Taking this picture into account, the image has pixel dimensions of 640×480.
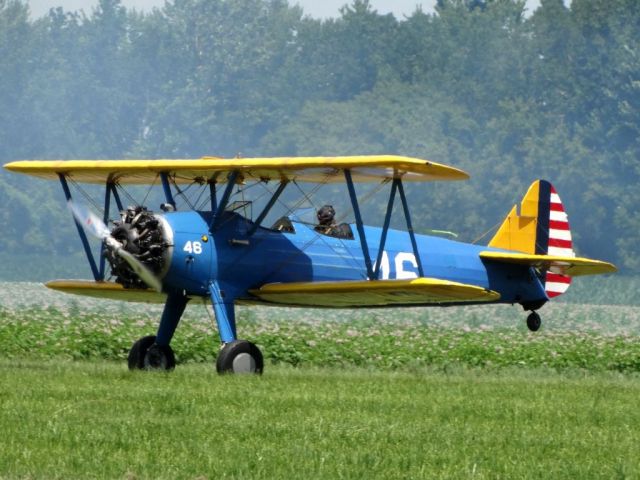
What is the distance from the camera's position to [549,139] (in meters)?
52.6

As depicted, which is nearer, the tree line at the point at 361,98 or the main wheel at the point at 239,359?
the main wheel at the point at 239,359

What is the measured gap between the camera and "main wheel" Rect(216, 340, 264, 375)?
51.9ft

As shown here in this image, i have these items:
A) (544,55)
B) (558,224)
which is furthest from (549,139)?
(558,224)

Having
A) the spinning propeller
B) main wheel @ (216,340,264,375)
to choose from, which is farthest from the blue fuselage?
main wheel @ (216,340,264,375)

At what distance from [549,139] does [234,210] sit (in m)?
36.9

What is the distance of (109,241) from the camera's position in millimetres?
15703

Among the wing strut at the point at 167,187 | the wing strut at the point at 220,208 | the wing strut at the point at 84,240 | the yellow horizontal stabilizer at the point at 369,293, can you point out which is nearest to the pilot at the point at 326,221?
the yellow horizontal stabilizer at the point at 369,293

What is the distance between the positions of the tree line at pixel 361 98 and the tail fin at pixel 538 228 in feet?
90.9

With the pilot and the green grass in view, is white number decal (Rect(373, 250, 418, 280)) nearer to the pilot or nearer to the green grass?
the pilot

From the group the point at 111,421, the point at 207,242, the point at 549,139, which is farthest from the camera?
the point at 549,139

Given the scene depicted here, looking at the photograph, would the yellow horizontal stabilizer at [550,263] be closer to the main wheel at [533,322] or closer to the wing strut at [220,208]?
the main wheel at [533,322]

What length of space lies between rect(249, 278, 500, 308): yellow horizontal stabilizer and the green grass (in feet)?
3.03

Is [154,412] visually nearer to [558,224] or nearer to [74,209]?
[74,209]

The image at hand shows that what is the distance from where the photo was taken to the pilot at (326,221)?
57.8 ft
